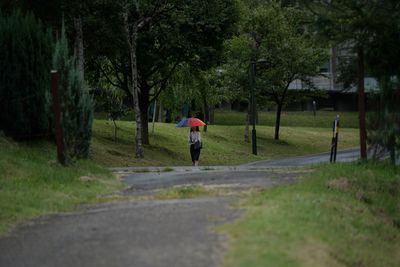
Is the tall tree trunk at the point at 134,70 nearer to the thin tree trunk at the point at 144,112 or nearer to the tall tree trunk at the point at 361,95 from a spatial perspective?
the thin tree trunk at the point at 144,112

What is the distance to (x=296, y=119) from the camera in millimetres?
61969

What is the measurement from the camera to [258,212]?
9.20m

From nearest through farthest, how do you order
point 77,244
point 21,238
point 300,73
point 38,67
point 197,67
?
1. point 77,244
2. point 21,238
3. point 38,67
4. point 197,67
5. point 300,73

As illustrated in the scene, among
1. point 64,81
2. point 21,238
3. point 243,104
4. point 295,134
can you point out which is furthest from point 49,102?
point 243,104

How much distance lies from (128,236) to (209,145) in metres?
29.5

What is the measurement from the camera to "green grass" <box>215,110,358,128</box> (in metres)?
58.8

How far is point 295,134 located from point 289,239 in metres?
41.5

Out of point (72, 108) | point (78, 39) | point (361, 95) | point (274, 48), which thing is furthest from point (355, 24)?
point (274, 48)

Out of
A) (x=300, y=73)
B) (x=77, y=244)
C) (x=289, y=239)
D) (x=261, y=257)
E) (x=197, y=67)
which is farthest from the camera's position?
(x=300, y=73)

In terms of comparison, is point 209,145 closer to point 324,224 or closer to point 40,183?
point 40,183

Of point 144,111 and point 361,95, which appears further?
point 144,111

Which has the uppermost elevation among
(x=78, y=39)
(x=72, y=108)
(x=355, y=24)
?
(x=78, y=39)

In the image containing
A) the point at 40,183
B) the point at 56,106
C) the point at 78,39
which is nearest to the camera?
the point at 40,183

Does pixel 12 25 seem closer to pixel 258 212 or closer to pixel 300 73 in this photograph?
pixel 258 212
